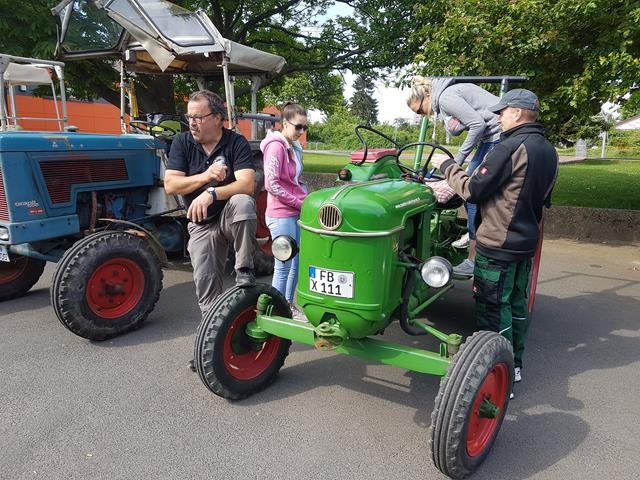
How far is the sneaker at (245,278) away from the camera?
9.98 ft

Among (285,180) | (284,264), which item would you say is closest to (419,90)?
(285,180)

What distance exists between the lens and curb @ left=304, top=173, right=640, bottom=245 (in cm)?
752

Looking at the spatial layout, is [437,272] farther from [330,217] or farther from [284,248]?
[284,248]

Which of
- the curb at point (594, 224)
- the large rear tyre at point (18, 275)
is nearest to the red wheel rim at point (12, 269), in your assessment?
the large rear tyre at point (18, 275)

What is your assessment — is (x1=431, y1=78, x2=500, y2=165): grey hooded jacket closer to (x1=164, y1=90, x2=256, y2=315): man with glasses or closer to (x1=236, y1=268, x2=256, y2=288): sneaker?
(x1=164, y1=90, x2=256, y2=315): man with glasses

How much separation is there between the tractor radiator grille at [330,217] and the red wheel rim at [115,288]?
2.14 m

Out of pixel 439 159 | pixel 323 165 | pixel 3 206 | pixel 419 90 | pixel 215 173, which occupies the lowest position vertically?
pixel 323 165

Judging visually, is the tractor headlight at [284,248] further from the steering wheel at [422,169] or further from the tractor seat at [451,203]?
the tractor seat at [451,203]

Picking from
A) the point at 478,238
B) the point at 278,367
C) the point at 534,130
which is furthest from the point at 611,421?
the point at 278,367

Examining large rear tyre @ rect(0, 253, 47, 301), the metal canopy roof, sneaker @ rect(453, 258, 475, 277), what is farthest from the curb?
large rear tyre @ rect(0, 253, 47, 301)

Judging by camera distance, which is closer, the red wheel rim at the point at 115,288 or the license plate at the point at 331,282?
the license plate at the point at 331,282

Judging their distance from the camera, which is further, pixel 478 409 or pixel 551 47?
pixel 551 47

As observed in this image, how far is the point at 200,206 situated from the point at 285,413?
51.8 inches

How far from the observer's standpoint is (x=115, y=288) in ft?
13.3
